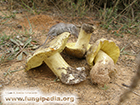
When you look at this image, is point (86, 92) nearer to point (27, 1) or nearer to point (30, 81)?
point (30, 81)

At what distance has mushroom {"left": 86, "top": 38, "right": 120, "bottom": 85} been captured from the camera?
6.15 ft

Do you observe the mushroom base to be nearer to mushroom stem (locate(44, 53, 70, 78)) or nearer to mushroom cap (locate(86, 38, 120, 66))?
mushroom stem (locate(44, 53, 70, 78))

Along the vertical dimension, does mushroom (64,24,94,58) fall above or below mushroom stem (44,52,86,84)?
above

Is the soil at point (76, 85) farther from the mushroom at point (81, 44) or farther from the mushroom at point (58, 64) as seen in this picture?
the mushroom at point (81, 44)

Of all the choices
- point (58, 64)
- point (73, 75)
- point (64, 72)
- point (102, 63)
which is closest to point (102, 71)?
point (102, 63)

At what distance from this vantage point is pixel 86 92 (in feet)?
6.01

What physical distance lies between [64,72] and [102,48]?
82cm

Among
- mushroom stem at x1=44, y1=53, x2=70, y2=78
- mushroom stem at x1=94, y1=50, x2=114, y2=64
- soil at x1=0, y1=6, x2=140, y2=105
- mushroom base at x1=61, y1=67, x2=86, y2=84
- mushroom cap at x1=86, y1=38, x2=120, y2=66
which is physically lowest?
soil at x1=0, y1=6, x2=140, y2=105

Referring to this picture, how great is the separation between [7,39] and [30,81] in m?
1.28

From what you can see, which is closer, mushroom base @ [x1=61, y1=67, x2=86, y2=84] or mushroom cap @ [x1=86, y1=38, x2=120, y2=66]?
mushroom base @ [x1=61, y1=67, x2=86, y2=84]

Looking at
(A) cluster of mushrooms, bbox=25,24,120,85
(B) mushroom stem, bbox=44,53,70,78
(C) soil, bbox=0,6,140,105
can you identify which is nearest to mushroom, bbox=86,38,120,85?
(A) cluster of mushrooms, bbox=25,24,120,85

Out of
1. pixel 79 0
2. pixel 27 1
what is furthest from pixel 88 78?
pixel 27 1

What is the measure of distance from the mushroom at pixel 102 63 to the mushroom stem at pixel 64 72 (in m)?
0.21

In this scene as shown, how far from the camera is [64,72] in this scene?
1963 mm
